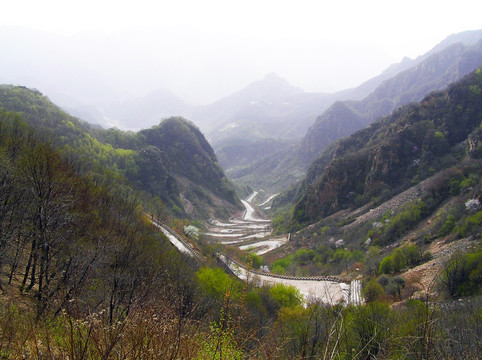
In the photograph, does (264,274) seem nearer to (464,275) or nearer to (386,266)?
(386,266)

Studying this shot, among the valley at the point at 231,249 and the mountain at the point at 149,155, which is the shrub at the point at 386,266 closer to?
the valley at the point at 231,249

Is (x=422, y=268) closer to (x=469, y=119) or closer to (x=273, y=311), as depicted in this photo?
(x=273, y=311)

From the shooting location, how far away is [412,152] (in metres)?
68.1

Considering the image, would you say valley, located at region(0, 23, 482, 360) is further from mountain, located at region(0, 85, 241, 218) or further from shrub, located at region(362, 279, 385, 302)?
mountain, located at region(0, 85, 241, 218)

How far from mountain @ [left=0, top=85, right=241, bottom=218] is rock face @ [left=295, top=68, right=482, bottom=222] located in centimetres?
4451

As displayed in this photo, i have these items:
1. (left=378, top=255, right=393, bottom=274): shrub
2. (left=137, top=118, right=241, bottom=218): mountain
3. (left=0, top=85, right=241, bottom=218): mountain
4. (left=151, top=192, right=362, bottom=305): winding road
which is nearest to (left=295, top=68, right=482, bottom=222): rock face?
(left=151, top=192, right=362, bottom=305): winding road

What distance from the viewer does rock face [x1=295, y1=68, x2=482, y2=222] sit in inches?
2459

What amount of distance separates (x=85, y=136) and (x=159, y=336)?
95191 millimetres

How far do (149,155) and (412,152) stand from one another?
78.0m

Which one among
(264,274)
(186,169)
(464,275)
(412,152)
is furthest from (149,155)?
(464,275)

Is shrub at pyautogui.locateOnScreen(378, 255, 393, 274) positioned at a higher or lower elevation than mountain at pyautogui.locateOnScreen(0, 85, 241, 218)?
lower

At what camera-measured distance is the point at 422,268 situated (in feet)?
95.9

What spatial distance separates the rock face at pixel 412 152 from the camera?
62.5 metres

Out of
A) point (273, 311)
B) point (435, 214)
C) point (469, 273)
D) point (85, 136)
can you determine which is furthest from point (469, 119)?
point (85, 136)
